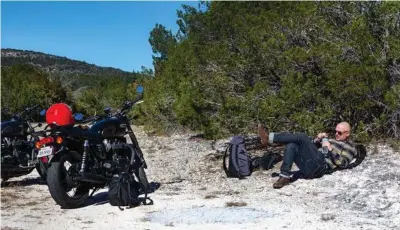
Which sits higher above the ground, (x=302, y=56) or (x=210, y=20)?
(x=210, y=20)

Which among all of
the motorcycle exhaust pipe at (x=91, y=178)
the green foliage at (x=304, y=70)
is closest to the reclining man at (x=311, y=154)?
the green foliage at (x=304, y=70)

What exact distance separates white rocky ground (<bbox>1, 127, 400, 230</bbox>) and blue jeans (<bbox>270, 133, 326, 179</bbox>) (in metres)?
0.17

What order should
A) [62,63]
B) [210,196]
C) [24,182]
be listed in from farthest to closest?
[62,63]
[24,182]
[210,196]

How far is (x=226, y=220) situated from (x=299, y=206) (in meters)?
0.95

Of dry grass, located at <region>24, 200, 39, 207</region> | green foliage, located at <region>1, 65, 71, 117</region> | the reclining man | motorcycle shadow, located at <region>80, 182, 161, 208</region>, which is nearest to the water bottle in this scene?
the reclining man

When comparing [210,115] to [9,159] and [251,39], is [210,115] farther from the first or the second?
[9,159]

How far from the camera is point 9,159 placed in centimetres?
640

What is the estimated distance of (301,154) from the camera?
20.8 feet

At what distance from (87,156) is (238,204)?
166 centimetres

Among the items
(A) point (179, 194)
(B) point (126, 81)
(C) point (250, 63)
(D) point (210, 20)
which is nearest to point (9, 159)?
(A) point (179, 194)

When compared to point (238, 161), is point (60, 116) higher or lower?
higher

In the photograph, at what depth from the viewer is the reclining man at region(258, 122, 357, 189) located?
6.27 metres

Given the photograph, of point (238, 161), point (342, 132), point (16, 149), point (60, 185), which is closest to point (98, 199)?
point (60, 185)

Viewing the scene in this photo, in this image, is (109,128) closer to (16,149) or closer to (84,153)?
(84,153)
